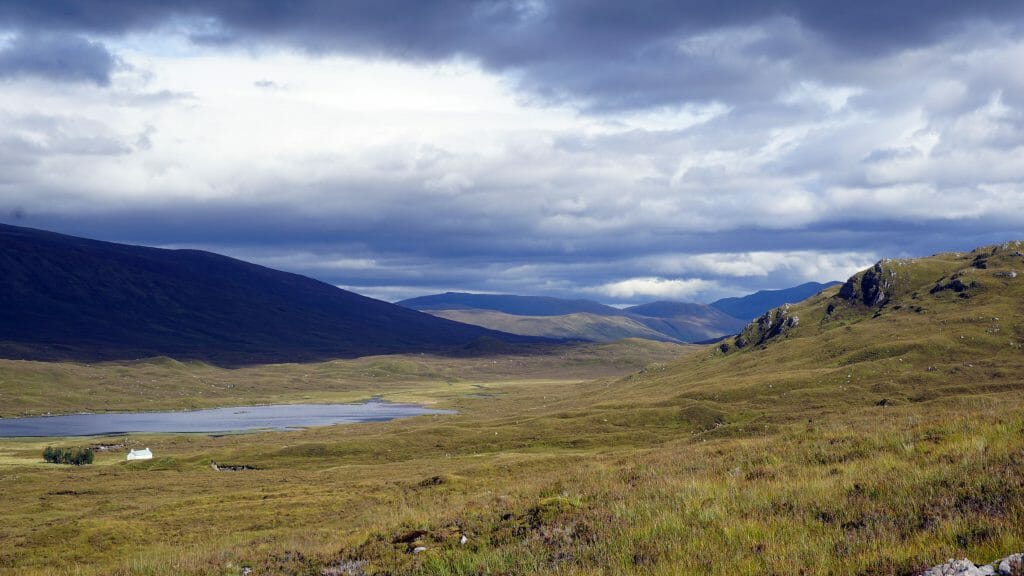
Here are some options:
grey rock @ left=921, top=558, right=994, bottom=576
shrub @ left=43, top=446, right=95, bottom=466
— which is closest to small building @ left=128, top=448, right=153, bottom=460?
shrub @ left=43, top=446, right=95, bottom=466

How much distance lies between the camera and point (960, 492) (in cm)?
1507

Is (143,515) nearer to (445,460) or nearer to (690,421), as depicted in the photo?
(445,460)

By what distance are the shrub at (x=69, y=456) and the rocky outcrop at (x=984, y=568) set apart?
156 meters

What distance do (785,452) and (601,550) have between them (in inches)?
548

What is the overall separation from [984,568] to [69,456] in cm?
15953

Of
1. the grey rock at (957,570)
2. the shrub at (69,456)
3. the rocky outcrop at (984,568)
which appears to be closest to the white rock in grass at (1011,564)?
the rocky outcrop at (984,568)

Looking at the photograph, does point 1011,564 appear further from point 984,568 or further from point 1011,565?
point 984,568

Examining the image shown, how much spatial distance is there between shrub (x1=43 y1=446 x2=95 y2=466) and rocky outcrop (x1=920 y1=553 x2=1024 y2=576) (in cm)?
15571

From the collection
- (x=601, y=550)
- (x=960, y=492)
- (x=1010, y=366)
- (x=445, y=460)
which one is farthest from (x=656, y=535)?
(x=1010, y=366)

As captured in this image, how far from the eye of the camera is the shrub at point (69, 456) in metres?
139

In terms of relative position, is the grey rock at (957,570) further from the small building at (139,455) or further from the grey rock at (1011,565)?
the small building at (139,455)

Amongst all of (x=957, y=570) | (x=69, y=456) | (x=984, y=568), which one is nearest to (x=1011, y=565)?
(x=984, y=568)

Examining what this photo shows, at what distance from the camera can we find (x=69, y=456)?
460ft

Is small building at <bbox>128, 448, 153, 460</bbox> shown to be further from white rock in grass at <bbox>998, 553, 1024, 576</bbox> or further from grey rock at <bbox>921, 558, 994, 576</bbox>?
white rock in grass at <bbox>998, 553, 1024, 576</bbox>
